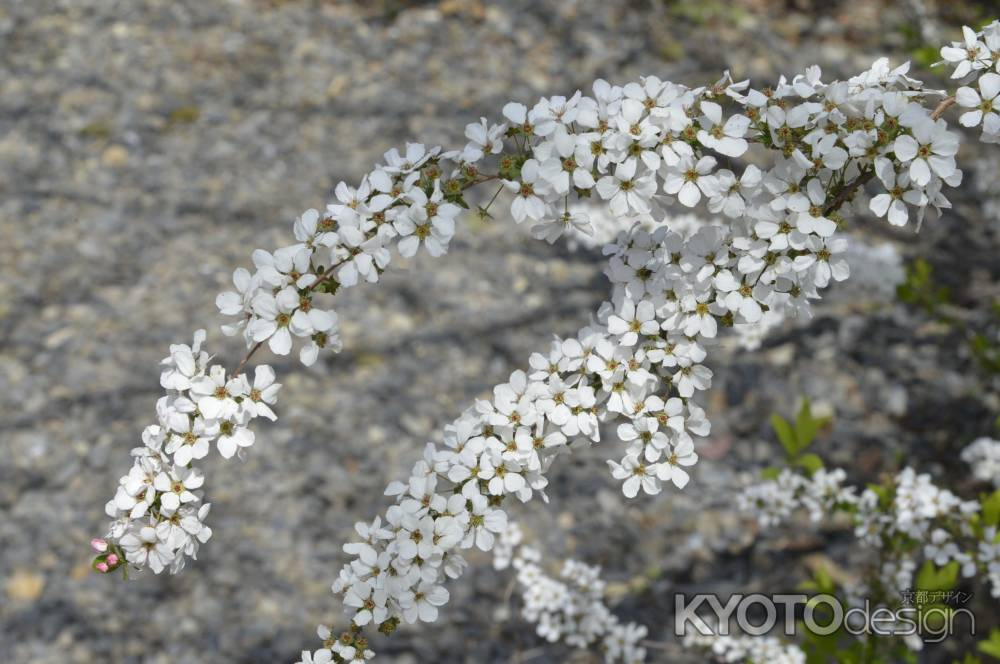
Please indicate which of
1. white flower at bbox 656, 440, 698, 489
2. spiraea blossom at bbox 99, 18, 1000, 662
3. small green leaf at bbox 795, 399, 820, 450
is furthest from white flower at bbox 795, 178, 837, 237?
small green leaf at bbox 795, 399, 820, 450

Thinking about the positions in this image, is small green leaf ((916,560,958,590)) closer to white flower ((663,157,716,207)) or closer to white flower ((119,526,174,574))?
white flower ((663,157,716,207))

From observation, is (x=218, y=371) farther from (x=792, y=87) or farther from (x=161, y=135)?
(x=161, y=135)

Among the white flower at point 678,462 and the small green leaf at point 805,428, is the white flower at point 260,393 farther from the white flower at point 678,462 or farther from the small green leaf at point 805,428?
the small green leaf at point 805,428

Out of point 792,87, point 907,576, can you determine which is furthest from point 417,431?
point 792,87

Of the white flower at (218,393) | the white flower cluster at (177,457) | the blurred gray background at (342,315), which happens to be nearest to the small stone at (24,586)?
the blurred gray background at (342,315)

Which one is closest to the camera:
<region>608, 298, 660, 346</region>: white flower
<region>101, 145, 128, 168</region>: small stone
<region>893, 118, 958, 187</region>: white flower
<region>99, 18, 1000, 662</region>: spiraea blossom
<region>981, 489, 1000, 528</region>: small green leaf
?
<region>893, 118, 958, 187</region>: white flower

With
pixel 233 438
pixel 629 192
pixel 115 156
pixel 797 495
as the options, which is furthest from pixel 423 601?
pixel 115 156
